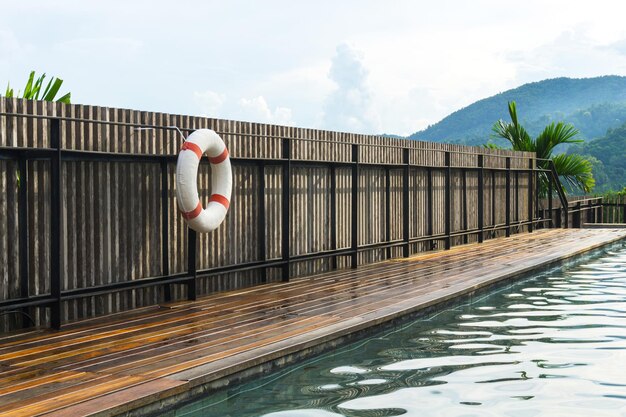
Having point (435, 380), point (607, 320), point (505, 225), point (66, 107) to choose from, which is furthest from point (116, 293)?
point (505, 225)

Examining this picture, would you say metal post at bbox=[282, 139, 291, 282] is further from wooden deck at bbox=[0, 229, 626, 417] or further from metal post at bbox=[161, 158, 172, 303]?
metal post at bbox=[161, 158, 172, 303]

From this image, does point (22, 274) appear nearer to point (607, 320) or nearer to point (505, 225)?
point (607, 320)

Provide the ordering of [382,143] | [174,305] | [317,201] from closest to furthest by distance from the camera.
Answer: [174,305]
[317,201]
[382,143]

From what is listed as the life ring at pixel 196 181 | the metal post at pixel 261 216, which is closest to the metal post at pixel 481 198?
the metal post at pixel 261 216

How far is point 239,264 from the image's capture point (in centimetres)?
899

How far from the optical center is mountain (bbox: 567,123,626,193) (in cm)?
4862

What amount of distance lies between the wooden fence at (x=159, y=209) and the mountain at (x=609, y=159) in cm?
3805

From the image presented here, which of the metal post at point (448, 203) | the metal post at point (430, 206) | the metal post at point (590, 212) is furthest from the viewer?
the metal post at point (590, 212)

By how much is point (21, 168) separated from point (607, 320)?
5.42m

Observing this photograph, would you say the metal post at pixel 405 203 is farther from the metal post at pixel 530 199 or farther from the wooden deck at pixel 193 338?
the metal post at pixel 530 199

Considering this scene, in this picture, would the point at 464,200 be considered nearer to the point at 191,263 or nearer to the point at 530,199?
the point at 530,199

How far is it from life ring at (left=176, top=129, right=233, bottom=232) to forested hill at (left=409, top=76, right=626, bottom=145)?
230 ft

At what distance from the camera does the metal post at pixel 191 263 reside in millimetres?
8047

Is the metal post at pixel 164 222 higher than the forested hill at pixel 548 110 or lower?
lower
